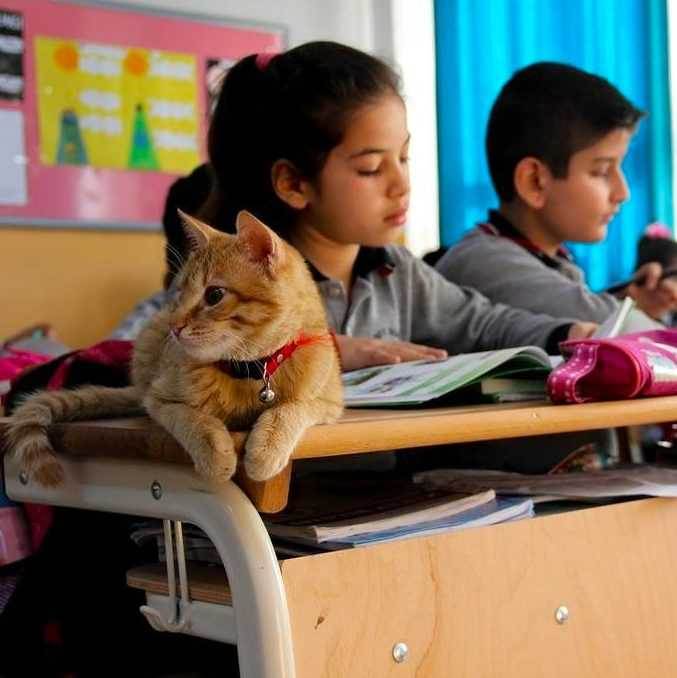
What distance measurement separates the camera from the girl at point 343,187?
1.52 m

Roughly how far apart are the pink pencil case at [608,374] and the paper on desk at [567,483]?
12 cm

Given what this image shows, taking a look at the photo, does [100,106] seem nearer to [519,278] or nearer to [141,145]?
[141,145]

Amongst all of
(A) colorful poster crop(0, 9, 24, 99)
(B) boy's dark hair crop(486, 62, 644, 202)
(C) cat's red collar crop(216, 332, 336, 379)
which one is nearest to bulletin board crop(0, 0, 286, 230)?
(A) colorful poster crop(0, 9, 24, 99)

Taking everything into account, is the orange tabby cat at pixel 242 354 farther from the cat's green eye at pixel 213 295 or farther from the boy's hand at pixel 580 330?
the boy's hand at pixel 580 330

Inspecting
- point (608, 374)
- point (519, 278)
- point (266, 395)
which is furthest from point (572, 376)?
point (519, 278)

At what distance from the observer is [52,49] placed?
9.52 ft

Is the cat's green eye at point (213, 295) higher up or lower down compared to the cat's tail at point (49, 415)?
higher up

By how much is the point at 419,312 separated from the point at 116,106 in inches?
63.5

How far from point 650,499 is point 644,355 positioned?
0.15m

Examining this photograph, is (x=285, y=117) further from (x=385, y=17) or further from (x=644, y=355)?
(x=385, y=17)

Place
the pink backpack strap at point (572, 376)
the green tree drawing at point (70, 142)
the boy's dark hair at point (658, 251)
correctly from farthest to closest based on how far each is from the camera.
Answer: the green tree drawing at point (70, 142), the boy's dark hair at point (658, 251), the pink backpack strap at point (572, 376)

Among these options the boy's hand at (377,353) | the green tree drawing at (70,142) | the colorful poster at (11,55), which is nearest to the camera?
the boy's hand at (377,353)

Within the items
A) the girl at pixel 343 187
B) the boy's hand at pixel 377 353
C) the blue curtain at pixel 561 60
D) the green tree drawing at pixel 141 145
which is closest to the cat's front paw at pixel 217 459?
the boy's hand at pixel 377 353

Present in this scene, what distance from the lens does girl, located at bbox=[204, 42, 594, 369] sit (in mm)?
1524
